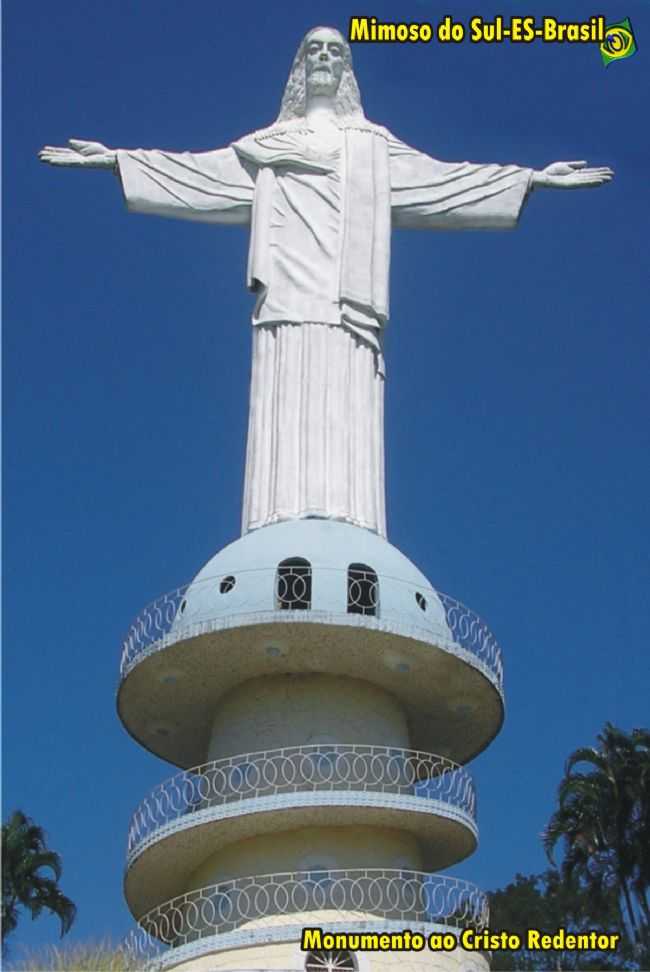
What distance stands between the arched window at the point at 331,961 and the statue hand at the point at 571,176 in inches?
712

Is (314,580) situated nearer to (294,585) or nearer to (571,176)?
(294,585)

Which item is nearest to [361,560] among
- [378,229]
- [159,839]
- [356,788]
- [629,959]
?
[356,788]

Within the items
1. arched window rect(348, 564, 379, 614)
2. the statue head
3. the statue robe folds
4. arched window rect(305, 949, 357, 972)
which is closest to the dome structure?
arched window rect(348, 564, 379, 614)

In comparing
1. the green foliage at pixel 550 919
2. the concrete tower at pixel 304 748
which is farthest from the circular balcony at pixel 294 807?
the green foliage at pixel 550 919

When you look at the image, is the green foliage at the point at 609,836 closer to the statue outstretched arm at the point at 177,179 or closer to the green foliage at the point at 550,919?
the green foliage at the point at 550,919

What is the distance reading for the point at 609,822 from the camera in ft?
125

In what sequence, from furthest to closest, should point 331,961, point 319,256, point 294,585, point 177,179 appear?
point 177,179 < point 319,256 < point 294,585 < point 331,961

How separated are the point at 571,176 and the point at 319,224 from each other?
5975mm

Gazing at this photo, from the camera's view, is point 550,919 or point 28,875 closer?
point 28,875

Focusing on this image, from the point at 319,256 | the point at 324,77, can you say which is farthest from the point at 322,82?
the point at 319,256

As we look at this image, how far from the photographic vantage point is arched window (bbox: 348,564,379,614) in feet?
91.4

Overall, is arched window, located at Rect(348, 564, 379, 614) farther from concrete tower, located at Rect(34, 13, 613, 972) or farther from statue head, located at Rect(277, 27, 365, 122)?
statue head, located at Rect(277, 27, 365, 122)

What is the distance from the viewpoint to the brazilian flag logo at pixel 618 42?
31500 mm

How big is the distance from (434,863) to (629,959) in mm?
10797
